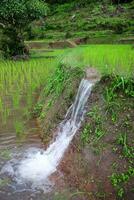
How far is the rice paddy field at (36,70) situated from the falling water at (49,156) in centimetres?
63

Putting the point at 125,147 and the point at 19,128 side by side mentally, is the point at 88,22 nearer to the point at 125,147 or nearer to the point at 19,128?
the point at 19,128

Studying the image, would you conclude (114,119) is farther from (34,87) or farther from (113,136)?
(34,87)

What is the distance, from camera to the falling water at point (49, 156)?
6238 mm

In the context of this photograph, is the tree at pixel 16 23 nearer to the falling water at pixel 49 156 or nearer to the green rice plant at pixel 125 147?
the falling water at pixel 49 156

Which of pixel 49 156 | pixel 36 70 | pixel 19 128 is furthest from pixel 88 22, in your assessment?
pixel 49 156

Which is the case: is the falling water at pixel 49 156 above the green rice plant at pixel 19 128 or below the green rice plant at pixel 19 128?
above

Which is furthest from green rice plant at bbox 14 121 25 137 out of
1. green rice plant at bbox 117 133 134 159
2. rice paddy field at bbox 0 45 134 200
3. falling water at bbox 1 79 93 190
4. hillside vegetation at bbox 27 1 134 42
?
hillside vegetation at bbox 27 1 134 42

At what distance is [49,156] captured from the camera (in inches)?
275

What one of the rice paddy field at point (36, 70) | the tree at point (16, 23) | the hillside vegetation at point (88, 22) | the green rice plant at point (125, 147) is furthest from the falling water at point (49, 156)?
the hillside vegetation at point (88, 22)

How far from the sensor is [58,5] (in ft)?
112

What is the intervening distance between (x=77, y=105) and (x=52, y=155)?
0.90 metres

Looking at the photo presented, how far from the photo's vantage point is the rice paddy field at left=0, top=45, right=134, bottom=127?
8078 millimetres

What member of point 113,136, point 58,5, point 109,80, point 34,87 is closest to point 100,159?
point 113,136

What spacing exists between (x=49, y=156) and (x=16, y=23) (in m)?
13.2
